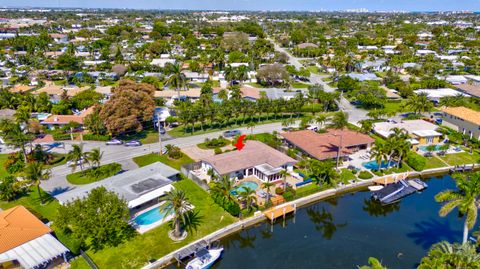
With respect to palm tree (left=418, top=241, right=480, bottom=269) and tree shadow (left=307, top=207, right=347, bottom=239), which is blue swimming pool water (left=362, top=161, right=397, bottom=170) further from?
palm tree (left=418, top=241, right=480, bottom=269)

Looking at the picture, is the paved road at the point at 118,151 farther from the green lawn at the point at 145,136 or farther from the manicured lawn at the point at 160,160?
the green lawn at the point at 145,136

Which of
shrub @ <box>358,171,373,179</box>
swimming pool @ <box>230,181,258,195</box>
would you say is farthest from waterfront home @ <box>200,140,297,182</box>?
shrub @ <box>358,171,373,179</box>

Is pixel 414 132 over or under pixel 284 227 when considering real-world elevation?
Result: over

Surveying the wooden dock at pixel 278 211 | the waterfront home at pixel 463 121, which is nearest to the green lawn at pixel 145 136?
the wooden dock at pixel 278 211

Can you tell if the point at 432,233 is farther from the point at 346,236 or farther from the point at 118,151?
the point at 118,151

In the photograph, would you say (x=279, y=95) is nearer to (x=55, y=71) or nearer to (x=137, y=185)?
(x=137, y=185)

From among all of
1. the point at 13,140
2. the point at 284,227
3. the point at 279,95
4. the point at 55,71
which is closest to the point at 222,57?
the point at 279,95

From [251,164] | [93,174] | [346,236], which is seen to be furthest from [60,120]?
[346,236]
